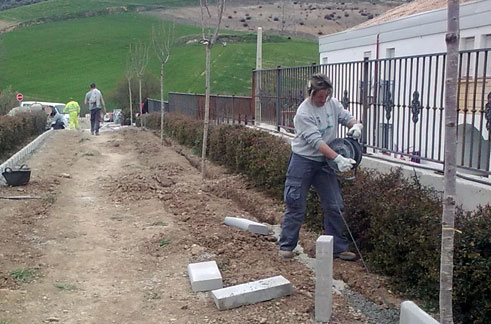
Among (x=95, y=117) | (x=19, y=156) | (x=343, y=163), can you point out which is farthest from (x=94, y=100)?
(x=343, y=163)

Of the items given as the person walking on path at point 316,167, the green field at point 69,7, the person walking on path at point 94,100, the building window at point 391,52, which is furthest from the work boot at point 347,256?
the green field at point 69,7

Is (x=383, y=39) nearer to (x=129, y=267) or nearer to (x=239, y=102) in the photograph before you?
(x=239, y=102)

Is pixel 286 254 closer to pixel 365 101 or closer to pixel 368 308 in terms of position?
pixel 368 308

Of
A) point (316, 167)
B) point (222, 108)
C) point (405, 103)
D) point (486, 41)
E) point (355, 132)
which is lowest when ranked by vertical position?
point (316, 167)

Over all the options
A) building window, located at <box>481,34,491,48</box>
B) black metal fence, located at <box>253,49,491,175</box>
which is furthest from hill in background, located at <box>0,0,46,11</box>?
black metal fence, located at <box>253,49,491,175</box>

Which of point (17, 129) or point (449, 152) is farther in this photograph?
point (17, 129)

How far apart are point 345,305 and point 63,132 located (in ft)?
62.0

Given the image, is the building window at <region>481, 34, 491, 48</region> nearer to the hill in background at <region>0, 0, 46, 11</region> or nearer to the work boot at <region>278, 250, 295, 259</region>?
the work boot at <region>278, 250, 295, 259</region>

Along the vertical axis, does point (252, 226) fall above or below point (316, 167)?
below

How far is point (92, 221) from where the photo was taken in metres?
7.16

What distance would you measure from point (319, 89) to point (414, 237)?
5.00 feet

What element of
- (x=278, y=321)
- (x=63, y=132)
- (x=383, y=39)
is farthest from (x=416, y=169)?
(x=63, y=132)

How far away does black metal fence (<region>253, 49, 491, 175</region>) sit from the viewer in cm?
523

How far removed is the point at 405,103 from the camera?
6.46 meters
